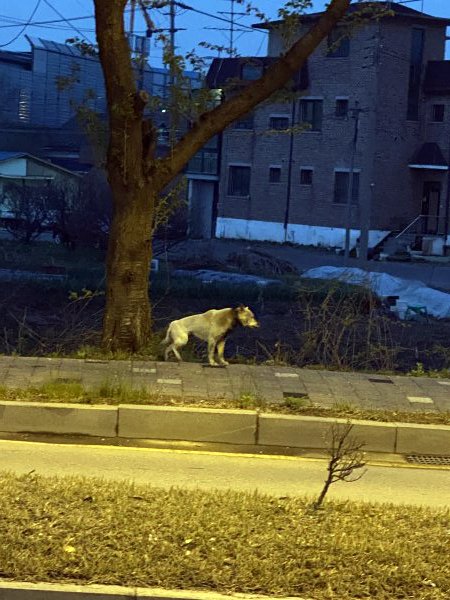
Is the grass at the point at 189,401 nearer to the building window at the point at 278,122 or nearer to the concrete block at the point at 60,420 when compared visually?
the concrete block at the point at 60,420

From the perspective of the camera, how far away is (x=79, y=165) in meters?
65.8

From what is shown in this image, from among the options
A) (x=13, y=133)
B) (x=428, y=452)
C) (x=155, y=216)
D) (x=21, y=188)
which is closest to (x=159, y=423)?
(x=428, y=452)

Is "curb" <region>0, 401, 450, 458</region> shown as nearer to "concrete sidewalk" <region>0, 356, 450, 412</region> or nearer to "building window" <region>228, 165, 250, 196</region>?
"concrete sidewalk" <region>0, 356, 450, 412</region>

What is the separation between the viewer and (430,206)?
56.0 meters

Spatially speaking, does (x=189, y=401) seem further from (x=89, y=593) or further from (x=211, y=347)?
(x=89, y=593)

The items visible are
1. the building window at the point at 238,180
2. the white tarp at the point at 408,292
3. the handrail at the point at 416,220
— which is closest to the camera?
the white tarp at the point at 408,292

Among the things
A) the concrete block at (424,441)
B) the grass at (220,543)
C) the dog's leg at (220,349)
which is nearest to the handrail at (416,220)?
the dog's leg at (220,349)

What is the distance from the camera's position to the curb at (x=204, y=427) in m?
9.02

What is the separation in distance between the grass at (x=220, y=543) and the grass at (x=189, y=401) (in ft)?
9.72

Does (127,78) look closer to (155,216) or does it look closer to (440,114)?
(155,216)

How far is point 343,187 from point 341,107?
425 cm

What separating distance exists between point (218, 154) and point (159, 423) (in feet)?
178

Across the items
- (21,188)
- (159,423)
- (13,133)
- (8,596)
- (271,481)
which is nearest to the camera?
(8,596)

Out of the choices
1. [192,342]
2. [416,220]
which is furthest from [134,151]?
[416,220]
